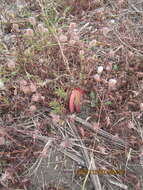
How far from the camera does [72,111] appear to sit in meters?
1.47

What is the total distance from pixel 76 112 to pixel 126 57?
1.93ft

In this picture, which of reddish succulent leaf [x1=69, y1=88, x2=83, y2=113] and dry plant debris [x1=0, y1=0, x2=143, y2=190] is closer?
dry plant debris [x1=0, y1=0, x2=143, y2=190]

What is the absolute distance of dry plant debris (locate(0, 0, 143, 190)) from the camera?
1262 millimetres

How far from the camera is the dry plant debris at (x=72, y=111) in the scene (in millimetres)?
1262

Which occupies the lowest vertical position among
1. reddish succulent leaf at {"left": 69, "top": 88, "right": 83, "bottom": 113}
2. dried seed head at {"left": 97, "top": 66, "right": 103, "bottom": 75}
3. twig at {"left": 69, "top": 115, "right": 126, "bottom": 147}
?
twig at {"left": 69, "top": 115, "right": 126, "bottom": 147}

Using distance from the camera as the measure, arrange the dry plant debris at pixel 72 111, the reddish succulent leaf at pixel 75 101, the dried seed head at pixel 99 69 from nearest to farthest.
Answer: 1. the dry plant debris at pixel 72 111
2. the reddish succulent leaf at pixel 75 101
3. the dried seed head at pixel 99 69

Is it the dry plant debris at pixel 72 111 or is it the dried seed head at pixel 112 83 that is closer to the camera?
the dry plant debris at pixel 72 111

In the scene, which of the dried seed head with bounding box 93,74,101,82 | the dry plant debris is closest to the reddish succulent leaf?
the dry plant debris

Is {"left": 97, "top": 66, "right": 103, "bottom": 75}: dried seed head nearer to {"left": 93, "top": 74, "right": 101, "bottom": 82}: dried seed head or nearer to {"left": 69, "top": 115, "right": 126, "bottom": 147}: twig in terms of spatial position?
{"left": 93, "top": 74, "right": 101, "bottom": 82}: dried seed head

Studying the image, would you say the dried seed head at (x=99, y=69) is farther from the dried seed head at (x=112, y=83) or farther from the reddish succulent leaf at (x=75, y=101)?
the reddish succulent leaf at (x=75, y=101)

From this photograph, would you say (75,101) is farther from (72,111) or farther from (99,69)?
(99,69)

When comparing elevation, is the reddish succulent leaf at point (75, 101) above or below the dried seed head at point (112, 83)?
below

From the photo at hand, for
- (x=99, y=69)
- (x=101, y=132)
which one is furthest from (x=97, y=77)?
(x=101, y=132)

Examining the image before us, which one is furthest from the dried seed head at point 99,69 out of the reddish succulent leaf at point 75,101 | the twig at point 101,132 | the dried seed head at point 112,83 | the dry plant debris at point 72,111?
the twig at point 101,132
